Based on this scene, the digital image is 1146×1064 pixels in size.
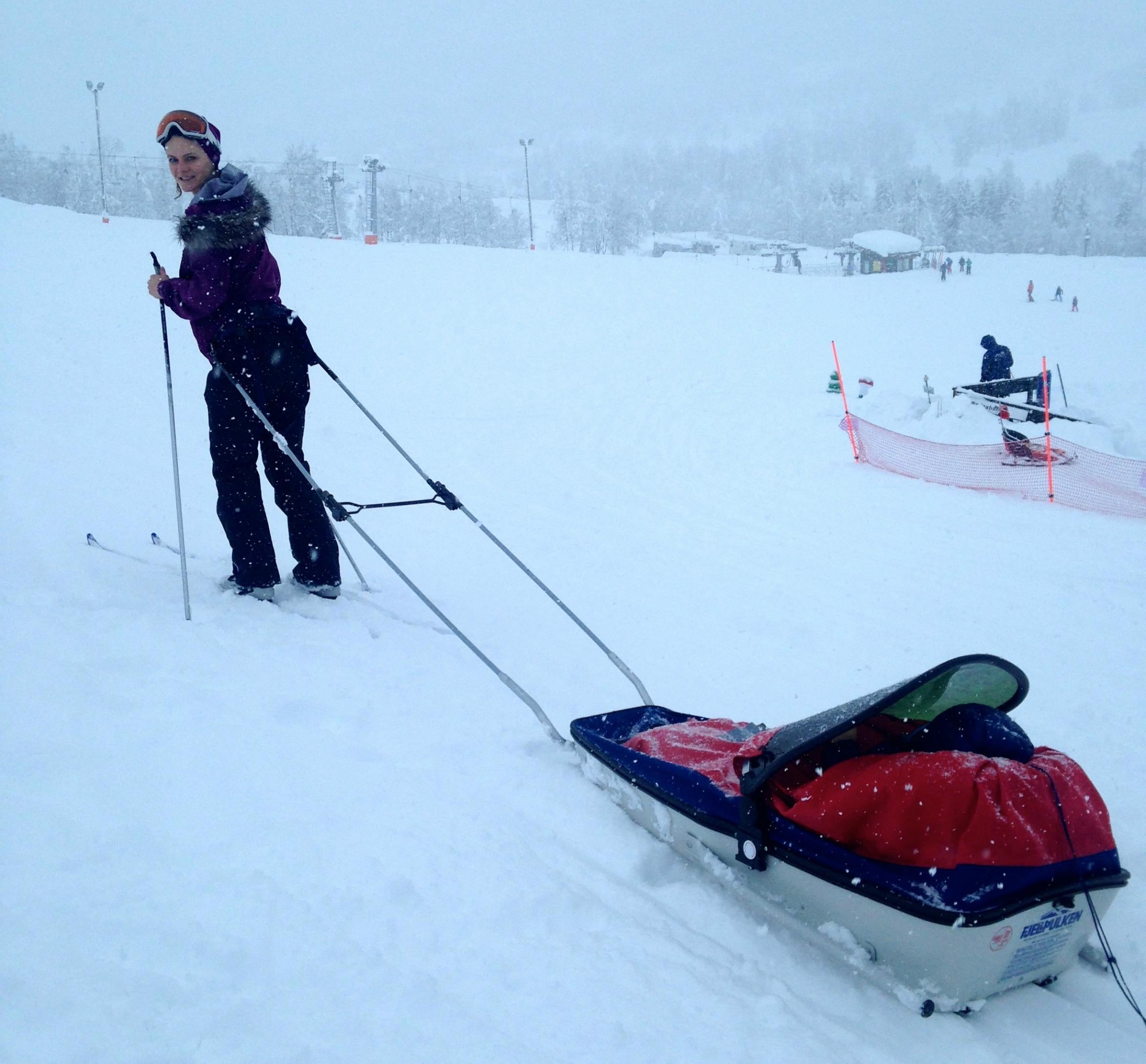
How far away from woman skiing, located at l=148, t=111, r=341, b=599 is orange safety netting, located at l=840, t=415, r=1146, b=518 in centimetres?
660

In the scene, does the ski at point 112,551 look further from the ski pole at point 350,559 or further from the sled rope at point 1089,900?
the sled rope at point 1089,900

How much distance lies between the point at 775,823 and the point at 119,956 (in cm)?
164

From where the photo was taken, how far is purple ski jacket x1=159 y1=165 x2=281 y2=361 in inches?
147

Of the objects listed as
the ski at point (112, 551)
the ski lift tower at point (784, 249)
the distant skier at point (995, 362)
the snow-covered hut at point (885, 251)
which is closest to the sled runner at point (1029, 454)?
the distant skier at point (995, 362)

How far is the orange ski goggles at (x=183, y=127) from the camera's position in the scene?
3.70 m

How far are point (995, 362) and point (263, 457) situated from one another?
38.2 feet

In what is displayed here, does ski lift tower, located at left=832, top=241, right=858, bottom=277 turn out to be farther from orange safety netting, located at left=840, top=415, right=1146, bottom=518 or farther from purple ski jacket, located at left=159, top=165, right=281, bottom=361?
purple ski jacket, located at left=159, top=165, right=281, bottom=361

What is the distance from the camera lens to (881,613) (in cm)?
499

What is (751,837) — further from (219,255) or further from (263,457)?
(219,255)

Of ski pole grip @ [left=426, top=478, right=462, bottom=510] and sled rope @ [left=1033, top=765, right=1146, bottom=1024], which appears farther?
ski pole grip @ [left=426, top=478, right=462, bottom=510]

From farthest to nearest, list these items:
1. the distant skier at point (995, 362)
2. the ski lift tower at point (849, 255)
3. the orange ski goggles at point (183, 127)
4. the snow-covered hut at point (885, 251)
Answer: the snow-covered hut at point (885, 251)
the ski lift tower at point (849, 255)
the distant skier at point (995, 362)
the orange ski goggles at point (183, 127)

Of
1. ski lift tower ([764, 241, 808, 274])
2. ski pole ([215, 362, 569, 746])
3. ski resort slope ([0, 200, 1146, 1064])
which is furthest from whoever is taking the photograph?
ski lift tower ([764, 241, 808, 274])

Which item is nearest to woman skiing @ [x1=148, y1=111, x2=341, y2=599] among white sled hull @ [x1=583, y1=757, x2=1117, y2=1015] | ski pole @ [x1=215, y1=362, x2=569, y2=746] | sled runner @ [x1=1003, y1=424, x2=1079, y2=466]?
ski pole @ [x1=215, y1=362, x2=569, y2=746]

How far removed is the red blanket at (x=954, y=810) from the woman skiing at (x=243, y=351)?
3066mm
